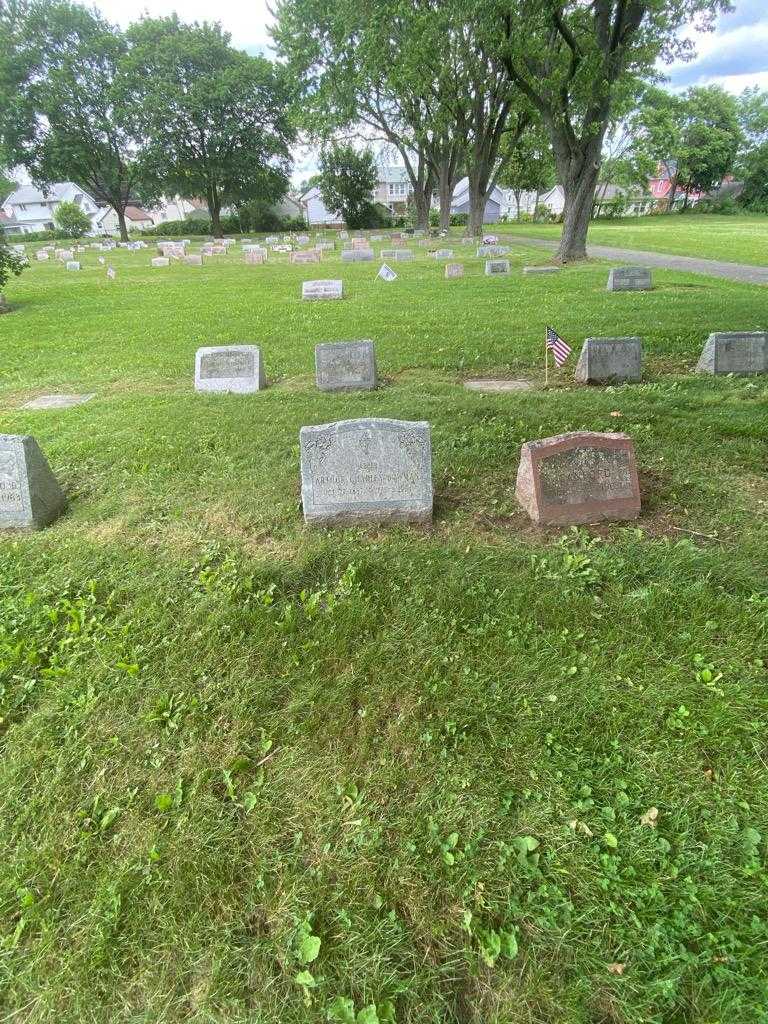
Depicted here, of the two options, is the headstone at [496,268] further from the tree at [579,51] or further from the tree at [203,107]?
the tree at [203,107]

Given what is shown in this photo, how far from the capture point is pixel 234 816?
2188 mm

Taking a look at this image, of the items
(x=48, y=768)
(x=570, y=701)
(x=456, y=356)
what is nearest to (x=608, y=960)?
(x=570, y=701)

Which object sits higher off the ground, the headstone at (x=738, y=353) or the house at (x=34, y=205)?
the house at (x=34, y=205)

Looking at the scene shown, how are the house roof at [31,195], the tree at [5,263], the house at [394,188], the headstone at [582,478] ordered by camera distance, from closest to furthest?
the headstone at [582,478]
the tree at [5,263]
the house roof at [31,195]
the house at [394,188]

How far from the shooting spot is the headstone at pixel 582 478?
151 inches

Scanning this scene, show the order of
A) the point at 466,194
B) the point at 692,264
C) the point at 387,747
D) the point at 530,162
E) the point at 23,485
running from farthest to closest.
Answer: the point at 466,194
the point at 530,162
the point at 692,264
the point at 23,485
the point at 387,747

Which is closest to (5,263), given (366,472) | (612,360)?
(366,472)

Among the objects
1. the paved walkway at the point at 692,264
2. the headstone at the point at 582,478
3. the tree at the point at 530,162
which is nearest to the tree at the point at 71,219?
the tree at the point at 530,162

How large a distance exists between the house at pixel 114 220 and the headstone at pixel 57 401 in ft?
233

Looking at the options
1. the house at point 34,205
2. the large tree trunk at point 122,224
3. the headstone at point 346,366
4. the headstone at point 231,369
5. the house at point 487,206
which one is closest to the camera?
the headstone at point 346,366

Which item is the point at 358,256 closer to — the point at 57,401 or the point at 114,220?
the point at 57,401

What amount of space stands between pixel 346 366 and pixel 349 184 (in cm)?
5328

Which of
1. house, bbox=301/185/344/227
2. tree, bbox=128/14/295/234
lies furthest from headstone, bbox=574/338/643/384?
house, bbox=301/185/344/227

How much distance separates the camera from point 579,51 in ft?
46.5
